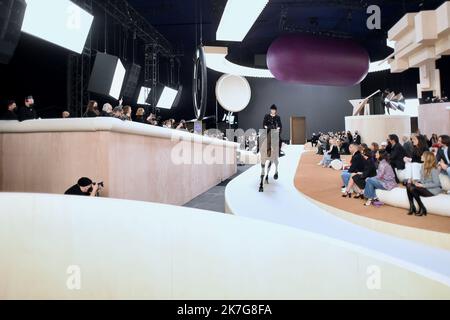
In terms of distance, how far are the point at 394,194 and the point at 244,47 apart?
1115cm

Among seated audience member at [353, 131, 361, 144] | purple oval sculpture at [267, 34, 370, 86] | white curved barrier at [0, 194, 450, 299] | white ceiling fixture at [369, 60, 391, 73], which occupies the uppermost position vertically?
white ceiling fixture at [369, 60, 391, 73]

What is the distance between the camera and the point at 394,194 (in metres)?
3.93

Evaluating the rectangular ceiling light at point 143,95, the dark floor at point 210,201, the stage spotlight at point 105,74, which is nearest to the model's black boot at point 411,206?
the dark floor at point 210,201

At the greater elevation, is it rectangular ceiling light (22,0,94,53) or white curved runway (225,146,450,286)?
rectangular ceiling light (22,0,94,53)

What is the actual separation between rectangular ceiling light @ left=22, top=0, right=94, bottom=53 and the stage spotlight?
1201 millimetres

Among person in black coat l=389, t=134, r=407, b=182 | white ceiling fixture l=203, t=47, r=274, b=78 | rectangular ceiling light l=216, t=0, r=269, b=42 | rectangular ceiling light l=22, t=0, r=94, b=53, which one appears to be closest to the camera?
person in black coat l=389, t=134, r=407, b=182

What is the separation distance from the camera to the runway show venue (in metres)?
1.76

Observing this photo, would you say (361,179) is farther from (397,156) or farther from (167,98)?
(167,98)

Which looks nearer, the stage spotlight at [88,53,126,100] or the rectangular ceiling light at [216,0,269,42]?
the rectangular ceiling light at [216,0,269,42]

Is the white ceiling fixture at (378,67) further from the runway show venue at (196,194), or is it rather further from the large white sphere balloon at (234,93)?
the large white sphere balloon at (234,93)

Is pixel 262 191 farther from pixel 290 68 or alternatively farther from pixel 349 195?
pixel 290 68

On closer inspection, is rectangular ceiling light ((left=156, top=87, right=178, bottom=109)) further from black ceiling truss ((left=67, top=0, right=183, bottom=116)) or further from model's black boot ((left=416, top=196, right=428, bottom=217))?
model's black boot ((left=416, top=196, right=428, bottom=217))

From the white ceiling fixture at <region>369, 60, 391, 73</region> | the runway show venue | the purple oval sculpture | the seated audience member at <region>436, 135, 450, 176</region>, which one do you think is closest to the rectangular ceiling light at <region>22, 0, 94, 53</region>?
the runway show venue

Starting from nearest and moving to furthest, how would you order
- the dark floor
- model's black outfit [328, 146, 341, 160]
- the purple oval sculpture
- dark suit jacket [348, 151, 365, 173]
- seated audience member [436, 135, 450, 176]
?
seated audience member [436, 135, 450, 176]
the dark floor
dark suit jacket [348, 151, 365, 173]
model's black outfit [328, 146, 341, 160]
the purple oval sculpture
